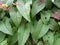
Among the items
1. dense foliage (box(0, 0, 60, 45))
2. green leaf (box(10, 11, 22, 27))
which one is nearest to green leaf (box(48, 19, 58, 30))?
dense foliage (box(0, 0, 60, 45))

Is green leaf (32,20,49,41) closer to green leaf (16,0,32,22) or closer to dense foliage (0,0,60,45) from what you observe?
dense foliage (0,0,60,45)

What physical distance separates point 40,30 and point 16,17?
1.02ft

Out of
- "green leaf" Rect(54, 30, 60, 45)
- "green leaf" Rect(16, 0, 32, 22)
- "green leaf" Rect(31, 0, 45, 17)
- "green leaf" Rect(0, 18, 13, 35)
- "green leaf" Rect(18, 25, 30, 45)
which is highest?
"green leaf" Rect(16, 0, 32, 22)

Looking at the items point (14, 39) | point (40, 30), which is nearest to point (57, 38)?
point (40, 30)

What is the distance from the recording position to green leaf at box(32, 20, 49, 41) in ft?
7.49

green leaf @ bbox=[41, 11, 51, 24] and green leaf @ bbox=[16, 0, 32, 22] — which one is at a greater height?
green leaf @ bbox=[16, 0, 32, 22]

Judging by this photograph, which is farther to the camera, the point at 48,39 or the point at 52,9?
the point at 52,9

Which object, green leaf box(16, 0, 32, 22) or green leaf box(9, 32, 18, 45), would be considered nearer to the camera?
green leaf box(16, 0, 32, 22)

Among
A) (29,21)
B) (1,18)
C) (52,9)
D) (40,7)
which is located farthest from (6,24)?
(52,9)

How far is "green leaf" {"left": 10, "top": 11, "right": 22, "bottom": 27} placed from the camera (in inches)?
89.3

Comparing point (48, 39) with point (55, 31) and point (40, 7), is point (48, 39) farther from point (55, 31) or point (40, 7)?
point (40, 7)

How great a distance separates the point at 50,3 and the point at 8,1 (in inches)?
19.8

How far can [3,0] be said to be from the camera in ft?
8.00

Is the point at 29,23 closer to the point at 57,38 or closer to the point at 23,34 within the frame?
the point at 23,34
